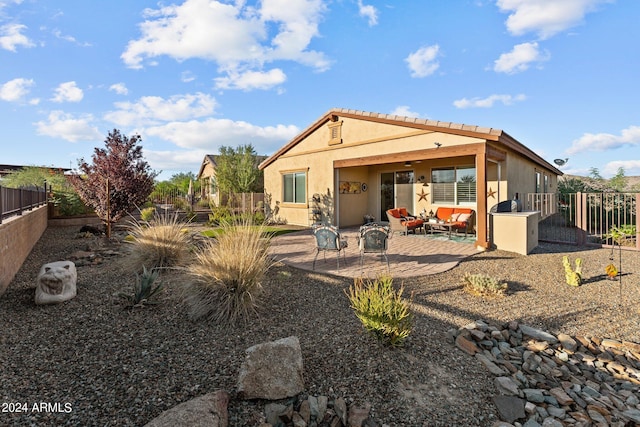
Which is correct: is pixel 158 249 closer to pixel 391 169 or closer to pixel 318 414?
pixel 318 414

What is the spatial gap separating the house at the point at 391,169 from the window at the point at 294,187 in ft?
0.15

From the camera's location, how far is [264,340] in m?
3.38

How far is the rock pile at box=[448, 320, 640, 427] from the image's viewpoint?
2619 mm

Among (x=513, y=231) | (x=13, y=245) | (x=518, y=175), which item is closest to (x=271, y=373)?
(x=13, y=245)

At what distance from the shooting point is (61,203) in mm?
12992

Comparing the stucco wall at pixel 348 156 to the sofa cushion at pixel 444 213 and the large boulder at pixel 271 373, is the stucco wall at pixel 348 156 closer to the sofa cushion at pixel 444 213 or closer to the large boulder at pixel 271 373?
the sofa cushion at pixel 444 213

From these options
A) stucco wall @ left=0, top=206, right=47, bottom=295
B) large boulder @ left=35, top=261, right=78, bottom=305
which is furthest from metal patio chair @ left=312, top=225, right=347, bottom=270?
stucco wall @ left=0, top=206, right=47, bottom=295

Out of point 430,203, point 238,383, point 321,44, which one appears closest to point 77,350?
point 238,383

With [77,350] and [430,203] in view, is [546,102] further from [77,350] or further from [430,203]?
[77,350]

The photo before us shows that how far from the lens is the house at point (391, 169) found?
29.8 feet

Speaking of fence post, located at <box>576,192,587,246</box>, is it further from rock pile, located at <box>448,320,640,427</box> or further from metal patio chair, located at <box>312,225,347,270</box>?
metal patio chair, located at <box>312,225,347,270</box>

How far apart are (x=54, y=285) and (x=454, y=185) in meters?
11.6

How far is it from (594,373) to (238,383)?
3.80 metres

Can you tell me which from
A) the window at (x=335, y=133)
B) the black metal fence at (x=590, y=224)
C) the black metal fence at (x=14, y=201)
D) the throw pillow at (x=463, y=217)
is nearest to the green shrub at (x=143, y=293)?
the black metal fence at (x=14, y=201)
